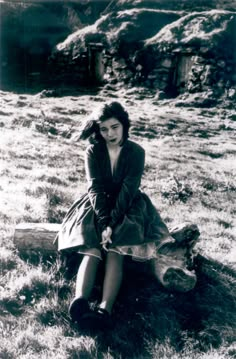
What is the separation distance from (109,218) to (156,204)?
1.56 metres

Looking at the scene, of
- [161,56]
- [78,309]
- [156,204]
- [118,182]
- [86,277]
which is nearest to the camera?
[78,309]

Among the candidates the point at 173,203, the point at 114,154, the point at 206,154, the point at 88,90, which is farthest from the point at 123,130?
the point at 88,90

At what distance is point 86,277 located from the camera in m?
2.28

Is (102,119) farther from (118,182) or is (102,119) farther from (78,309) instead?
(78,309)

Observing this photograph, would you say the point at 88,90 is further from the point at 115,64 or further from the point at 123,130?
the point at 123,130

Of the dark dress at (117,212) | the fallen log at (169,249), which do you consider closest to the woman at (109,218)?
the dark dress at (117,212)

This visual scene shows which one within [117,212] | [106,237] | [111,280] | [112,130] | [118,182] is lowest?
[111,280]

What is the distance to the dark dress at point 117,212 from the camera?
7.82ft

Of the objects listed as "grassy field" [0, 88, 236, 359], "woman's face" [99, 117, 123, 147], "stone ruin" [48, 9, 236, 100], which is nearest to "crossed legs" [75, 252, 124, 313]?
"grassy field" [0, 88, 236, 359]

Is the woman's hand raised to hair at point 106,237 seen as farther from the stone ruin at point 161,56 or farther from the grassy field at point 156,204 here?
the stone ruin at point 161,56

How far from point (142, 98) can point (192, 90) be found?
0.89m

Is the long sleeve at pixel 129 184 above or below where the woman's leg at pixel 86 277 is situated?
above

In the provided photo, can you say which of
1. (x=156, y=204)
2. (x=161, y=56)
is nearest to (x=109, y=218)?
(x=156, y=204)

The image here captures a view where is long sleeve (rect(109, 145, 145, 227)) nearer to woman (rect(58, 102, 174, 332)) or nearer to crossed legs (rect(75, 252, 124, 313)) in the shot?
woman (rect(58, 102, 174, 332))
